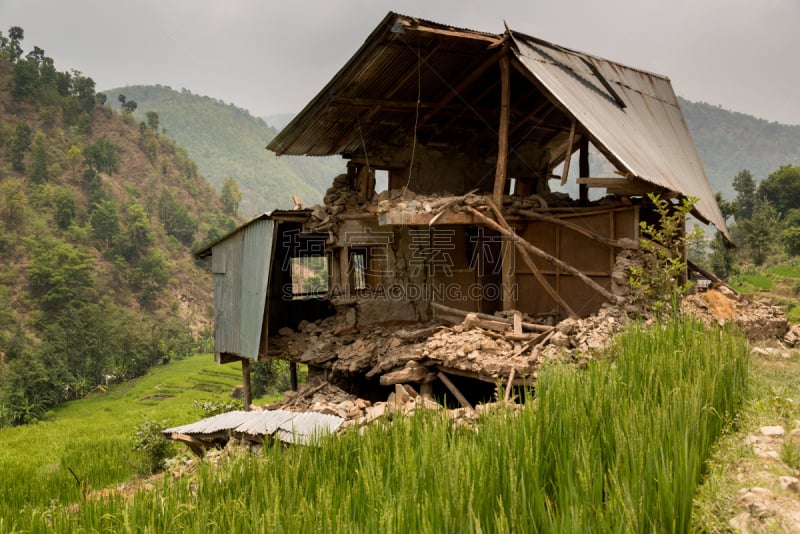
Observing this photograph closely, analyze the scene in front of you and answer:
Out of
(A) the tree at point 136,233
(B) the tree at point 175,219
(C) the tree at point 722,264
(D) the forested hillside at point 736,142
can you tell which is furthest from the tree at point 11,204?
(D) the forested hillside at point 736,142

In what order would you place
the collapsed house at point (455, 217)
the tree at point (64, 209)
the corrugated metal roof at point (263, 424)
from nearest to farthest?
1. the corrugated metal roof at point (263, 424)
2. the collapsed house at point (455, 217)
3. the tree at point (64, 209)

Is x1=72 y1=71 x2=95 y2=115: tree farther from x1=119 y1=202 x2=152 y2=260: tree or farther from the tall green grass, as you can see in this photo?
the tall green grass

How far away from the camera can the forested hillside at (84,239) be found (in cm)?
3108

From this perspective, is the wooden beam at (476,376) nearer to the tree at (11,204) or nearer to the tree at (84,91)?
the tree at (11,204)

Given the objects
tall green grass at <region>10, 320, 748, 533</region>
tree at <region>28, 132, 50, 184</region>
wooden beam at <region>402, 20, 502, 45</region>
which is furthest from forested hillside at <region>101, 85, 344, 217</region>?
tall green grass at <region>10, 320, 748, 533</region>

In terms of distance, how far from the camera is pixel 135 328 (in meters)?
35.5

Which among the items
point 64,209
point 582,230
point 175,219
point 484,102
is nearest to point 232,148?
point 175,219

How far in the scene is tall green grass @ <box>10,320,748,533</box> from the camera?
9.04 feet

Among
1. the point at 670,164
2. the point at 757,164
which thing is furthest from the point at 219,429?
the point at 757,164

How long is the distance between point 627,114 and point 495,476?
31.0ft

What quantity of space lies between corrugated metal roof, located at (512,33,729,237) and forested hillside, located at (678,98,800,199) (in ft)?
339

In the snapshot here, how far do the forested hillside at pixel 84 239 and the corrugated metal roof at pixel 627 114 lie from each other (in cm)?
2262

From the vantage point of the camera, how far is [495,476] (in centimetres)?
310

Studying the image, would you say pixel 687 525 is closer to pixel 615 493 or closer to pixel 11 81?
pixel 615 493
